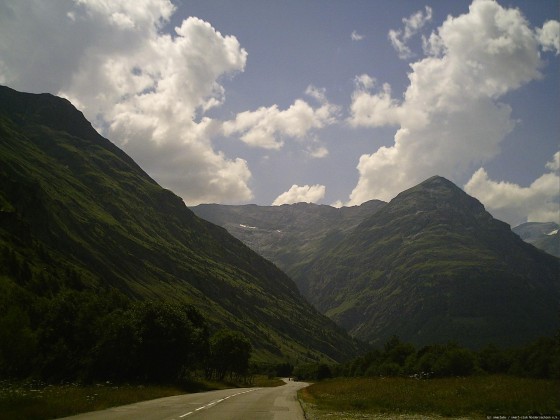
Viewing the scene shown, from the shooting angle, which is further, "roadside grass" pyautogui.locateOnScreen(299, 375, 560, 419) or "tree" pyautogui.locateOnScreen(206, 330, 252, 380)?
"tree" pyautogui.locateOnScreen(206, 330, 252, 380)

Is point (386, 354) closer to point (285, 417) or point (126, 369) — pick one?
point (126, 369)

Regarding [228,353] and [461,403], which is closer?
[461,403]

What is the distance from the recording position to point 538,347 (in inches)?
3718

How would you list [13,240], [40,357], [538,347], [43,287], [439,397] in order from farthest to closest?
[13,240]
[43,287]
[538,347]
[40,357]
[439,397]

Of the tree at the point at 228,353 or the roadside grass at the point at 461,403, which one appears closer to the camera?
the roadside grass at the point at 461,403

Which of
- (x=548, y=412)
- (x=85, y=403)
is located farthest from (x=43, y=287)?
(x=548, y=412)

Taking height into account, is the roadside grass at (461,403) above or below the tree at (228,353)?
above

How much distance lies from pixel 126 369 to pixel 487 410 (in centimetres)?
5044

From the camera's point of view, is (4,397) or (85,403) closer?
(4,397)

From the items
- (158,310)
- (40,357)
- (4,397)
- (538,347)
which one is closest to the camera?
(4,397)

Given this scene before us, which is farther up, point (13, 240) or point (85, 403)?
point (13, 240)

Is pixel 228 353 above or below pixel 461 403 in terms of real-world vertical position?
below

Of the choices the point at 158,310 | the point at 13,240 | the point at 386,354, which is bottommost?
the point at 386,354

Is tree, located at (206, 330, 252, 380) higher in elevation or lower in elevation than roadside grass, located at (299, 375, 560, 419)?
lower
